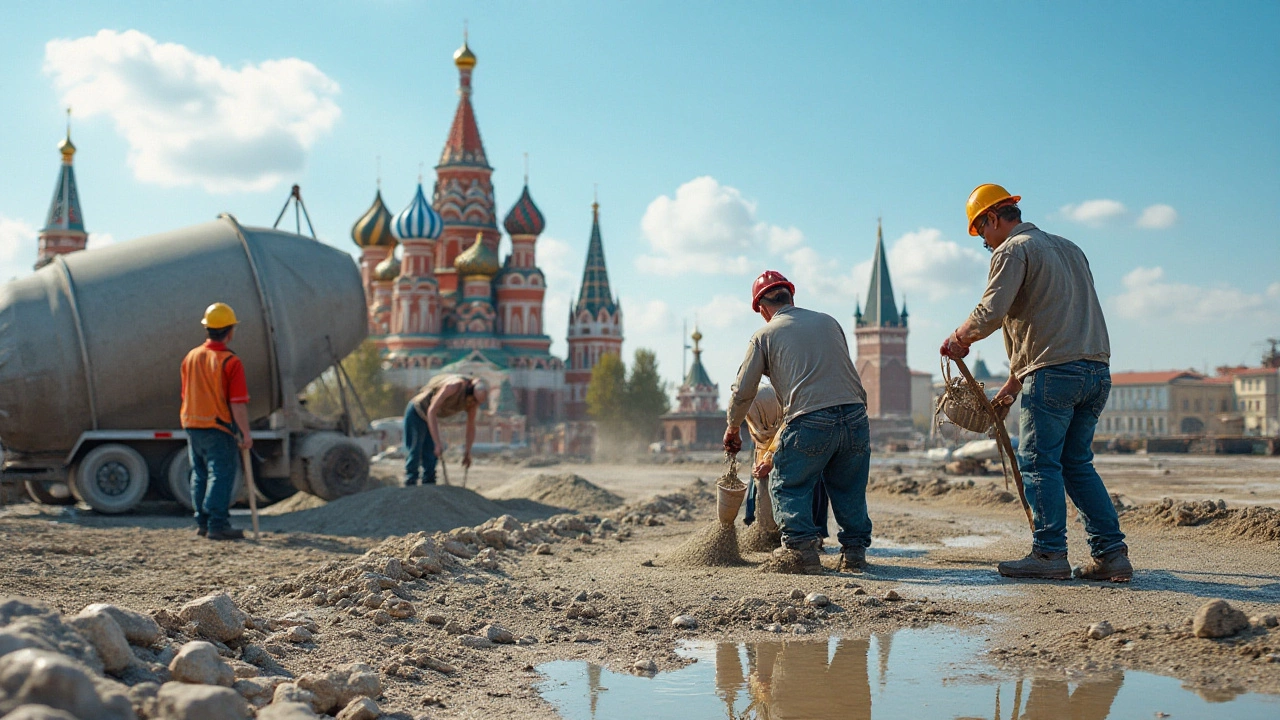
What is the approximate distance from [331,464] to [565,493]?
2666 millimetres

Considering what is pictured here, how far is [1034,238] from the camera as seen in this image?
16.9ft

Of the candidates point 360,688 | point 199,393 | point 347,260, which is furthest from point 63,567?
point 347,260

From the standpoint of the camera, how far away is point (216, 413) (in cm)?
847

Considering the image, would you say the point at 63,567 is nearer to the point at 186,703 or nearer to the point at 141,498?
the point at 186,703

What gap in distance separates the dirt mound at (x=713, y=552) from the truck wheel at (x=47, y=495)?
26.5ft

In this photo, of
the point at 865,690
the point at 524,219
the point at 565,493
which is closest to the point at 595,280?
the point at 524,219

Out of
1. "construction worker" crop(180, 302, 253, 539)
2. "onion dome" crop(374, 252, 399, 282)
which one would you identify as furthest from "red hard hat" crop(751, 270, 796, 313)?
"onion dome" crop(374, 252, 399, 282)

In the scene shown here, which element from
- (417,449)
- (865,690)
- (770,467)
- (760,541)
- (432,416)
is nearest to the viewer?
(865,690)

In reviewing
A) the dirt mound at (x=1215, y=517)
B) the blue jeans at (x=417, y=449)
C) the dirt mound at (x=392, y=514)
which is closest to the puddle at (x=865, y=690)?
the dirt mound at (x=1215, y=517)

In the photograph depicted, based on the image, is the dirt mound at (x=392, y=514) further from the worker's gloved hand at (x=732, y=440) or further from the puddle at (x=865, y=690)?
the puddle at (x=865, y=690)

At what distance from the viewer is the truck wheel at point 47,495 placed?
38.1ft

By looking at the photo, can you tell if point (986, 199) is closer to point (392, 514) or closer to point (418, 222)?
point (392, 514)

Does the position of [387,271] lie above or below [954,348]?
above

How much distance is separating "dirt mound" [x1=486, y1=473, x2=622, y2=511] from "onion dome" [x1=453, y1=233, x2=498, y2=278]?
180 ft
